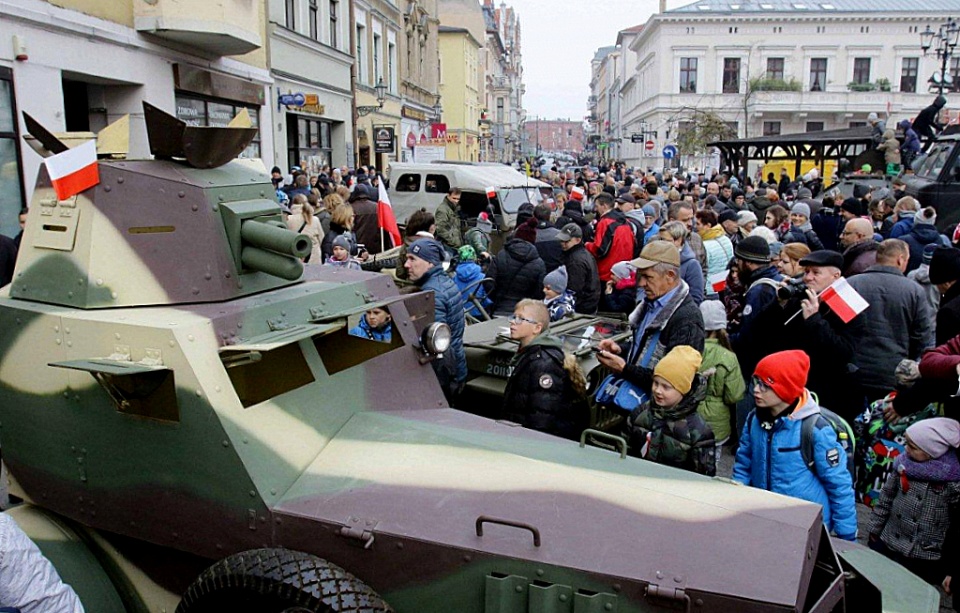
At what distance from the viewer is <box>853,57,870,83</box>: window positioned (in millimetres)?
55844

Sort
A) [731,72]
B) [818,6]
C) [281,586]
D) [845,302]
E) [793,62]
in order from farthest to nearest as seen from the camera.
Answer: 1. [731,72]
2. [818,6]
3. [793,62]
4. [845,302]
5. [281,586]

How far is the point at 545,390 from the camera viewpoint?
4.70 meters

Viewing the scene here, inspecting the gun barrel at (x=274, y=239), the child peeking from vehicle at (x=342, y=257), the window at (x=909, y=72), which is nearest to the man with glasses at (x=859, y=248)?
the child peeking from vehicle at (x=342, y=257)

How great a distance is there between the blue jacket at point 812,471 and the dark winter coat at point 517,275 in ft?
13.9

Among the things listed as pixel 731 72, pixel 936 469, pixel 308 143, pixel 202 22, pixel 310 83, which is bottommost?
pixel 936 469

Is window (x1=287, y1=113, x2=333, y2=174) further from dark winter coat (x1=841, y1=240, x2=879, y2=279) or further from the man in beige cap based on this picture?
the man in beige cap

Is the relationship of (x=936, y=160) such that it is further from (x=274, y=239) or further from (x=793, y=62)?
(x=793, y=62)

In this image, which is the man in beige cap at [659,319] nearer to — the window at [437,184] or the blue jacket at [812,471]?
the blue jacket at [812,471]

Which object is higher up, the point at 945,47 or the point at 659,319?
the point at 945,47

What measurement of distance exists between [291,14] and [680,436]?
755 inches

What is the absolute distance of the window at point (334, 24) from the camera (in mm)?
23953

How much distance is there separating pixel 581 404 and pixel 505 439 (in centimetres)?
129

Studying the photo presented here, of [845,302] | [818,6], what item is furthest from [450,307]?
[818,6]

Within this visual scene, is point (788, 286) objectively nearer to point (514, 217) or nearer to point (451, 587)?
point (451, 587)
